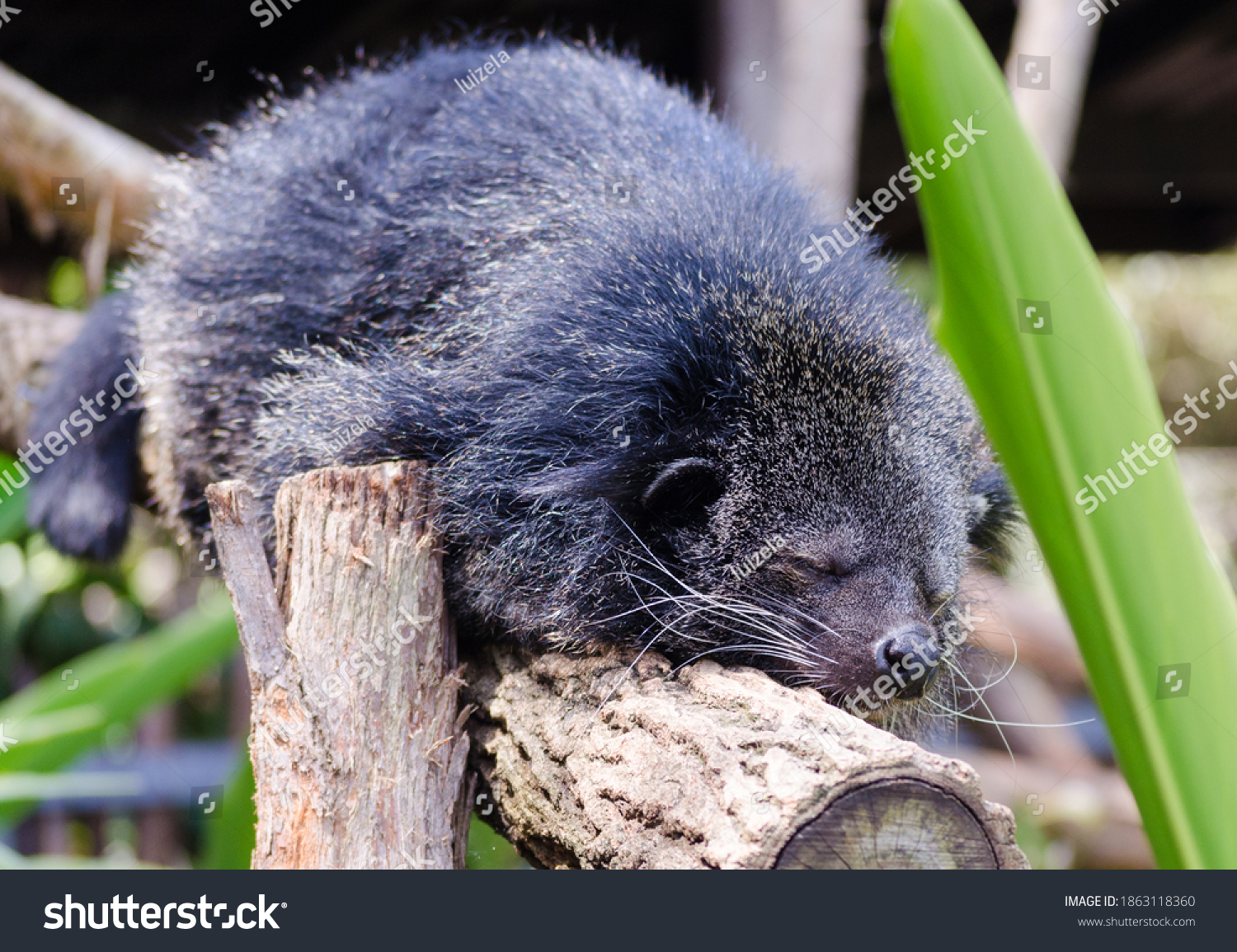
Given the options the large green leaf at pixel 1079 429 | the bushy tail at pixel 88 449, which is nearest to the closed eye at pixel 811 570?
the large green leaf at pixel 1079 429

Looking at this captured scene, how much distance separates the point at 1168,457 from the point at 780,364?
44 centimetres

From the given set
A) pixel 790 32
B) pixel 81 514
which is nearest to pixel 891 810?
pixel 81 514

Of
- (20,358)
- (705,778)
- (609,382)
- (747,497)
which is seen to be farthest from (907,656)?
(20,358)

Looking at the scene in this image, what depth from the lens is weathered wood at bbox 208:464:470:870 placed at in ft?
3.62

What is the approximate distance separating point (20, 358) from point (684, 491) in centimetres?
177

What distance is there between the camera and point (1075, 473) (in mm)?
1000

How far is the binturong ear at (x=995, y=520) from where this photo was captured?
146cm

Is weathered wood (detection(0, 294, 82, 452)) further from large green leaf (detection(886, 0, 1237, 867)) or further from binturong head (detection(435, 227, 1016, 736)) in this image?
large green leaf (detection(886, 0, 1237, 867))

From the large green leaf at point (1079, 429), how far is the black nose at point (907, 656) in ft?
0.63

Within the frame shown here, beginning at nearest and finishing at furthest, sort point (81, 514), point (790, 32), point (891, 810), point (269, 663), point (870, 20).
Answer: point (891, 810)
point (269, 663)
point (81, 514)
point (790, 32)
point (870, 20)

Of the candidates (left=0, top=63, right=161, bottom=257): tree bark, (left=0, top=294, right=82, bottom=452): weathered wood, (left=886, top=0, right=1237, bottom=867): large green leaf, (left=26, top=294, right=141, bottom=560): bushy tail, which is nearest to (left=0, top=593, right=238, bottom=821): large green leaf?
(left=26, top=294, right=141, bottom=560): bushy tail

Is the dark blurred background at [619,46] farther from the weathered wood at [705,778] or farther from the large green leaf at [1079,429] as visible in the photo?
the weathered wood at [705,778]
